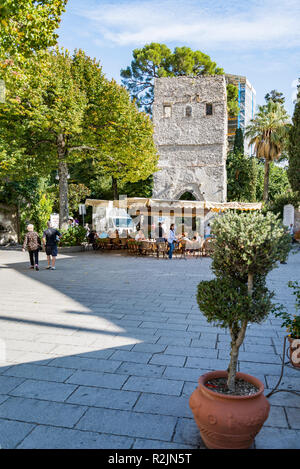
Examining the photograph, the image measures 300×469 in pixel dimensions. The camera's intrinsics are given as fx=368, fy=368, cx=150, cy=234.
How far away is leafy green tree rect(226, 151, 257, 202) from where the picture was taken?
1286 inches

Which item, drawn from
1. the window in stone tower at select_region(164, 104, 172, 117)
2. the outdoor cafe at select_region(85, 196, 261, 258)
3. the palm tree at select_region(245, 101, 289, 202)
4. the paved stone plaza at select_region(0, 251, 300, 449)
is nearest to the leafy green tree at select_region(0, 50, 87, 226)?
the outdoor cafe at select_region(85, 196, 261, 258)

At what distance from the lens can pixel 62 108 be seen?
611 inches

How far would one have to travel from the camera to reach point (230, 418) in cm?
261

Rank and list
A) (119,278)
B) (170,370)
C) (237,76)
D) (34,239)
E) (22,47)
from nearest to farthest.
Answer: (170,370) → (22,47) → (119,278) → (34,239) → (237,76)

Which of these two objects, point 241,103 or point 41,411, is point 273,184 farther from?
point 41,411

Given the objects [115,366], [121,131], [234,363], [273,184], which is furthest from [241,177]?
[234,363]

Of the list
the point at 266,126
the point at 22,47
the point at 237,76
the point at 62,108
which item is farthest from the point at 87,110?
the point at 237,76

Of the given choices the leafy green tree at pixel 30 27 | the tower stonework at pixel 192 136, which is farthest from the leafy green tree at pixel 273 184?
the leafy green tree at pixel 30 27

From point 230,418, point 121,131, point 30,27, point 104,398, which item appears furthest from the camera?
point 121,131

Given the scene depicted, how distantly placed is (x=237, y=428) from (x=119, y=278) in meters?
7.89

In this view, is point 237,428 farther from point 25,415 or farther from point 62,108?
point 62,108

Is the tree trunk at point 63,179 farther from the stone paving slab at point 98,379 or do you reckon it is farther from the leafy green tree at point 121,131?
the stone paving slab at point 98,379

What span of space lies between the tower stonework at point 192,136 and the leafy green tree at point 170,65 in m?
6.78

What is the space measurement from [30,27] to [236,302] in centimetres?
896
